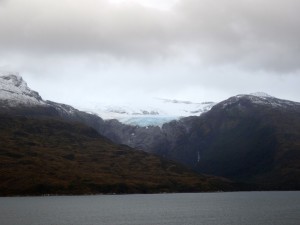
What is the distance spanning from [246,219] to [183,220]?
17688 millimetres

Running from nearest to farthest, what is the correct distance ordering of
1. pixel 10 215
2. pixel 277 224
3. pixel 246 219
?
pixel 277 224 → pixel 246 219 → pixel 10 215

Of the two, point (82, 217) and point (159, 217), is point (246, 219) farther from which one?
point (82, 217)

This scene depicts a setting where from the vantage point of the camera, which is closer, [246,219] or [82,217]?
[246,219]

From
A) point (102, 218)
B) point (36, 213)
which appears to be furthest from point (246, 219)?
point (36, 213)

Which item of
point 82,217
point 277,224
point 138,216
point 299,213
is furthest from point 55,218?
point 299,213

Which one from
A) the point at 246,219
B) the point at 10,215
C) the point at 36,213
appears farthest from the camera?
the point at 36,213

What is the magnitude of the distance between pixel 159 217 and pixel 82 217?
76.3 feet

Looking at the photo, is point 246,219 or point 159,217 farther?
point 159,217

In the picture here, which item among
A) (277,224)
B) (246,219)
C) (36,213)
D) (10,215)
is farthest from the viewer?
(36,213)

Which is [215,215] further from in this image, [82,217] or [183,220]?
[82,217]

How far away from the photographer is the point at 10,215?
6270 inches

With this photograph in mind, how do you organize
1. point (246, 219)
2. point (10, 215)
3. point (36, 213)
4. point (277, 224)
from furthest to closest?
point (36, 213) < point (10, 215) < point (246, 219) < point (277, 224)

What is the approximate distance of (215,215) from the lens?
166125mm

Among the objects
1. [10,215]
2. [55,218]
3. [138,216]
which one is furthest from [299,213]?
[10,215]
